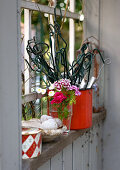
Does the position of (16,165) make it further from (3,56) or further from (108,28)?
(108,28)

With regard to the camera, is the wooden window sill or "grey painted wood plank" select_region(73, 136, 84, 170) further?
"grey painted wood plank" select_region(73, 136, 84, 170)

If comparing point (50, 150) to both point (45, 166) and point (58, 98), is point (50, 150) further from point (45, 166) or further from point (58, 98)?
point (58, 98)

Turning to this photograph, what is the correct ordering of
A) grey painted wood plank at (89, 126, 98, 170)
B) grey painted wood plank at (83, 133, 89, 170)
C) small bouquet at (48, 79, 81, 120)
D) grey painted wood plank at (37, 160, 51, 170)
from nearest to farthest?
grey painted wood plank at (37, 160, 51, 170)
small bouquet at (48, 79, 81, 120)
grey painted wood plank at (83, 133, 89, 170)
grey painted wood plank at (89, 126, 98, 170)

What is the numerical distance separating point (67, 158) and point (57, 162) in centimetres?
14

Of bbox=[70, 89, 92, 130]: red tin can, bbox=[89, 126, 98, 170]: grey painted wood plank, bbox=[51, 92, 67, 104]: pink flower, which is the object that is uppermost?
bbox=[51, 92, 67, 104]: pink flower

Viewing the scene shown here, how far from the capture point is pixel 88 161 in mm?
2166

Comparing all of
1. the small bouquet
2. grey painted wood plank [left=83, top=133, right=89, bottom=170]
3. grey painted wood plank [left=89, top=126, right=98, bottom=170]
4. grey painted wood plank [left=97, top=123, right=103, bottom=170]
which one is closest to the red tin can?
the small bouquet

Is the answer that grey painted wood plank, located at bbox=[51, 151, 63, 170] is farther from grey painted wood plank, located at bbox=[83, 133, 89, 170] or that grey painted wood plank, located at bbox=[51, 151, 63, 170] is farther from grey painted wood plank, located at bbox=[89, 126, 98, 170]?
grey painted wood plank, located at bbox=[89, 126, 98, 170]

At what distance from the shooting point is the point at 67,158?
1776 mm

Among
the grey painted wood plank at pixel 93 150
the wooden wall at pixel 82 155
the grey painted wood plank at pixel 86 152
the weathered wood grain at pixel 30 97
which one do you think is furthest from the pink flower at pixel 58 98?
the grey painted wood plank at pixel 93 150

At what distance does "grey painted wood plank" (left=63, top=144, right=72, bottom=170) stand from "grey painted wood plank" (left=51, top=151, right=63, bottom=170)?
5cm

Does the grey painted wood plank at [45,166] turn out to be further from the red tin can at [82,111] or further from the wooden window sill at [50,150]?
the red tin can at [82,111]

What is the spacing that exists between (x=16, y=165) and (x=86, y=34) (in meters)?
1.38

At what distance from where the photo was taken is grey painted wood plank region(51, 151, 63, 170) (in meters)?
1.59
